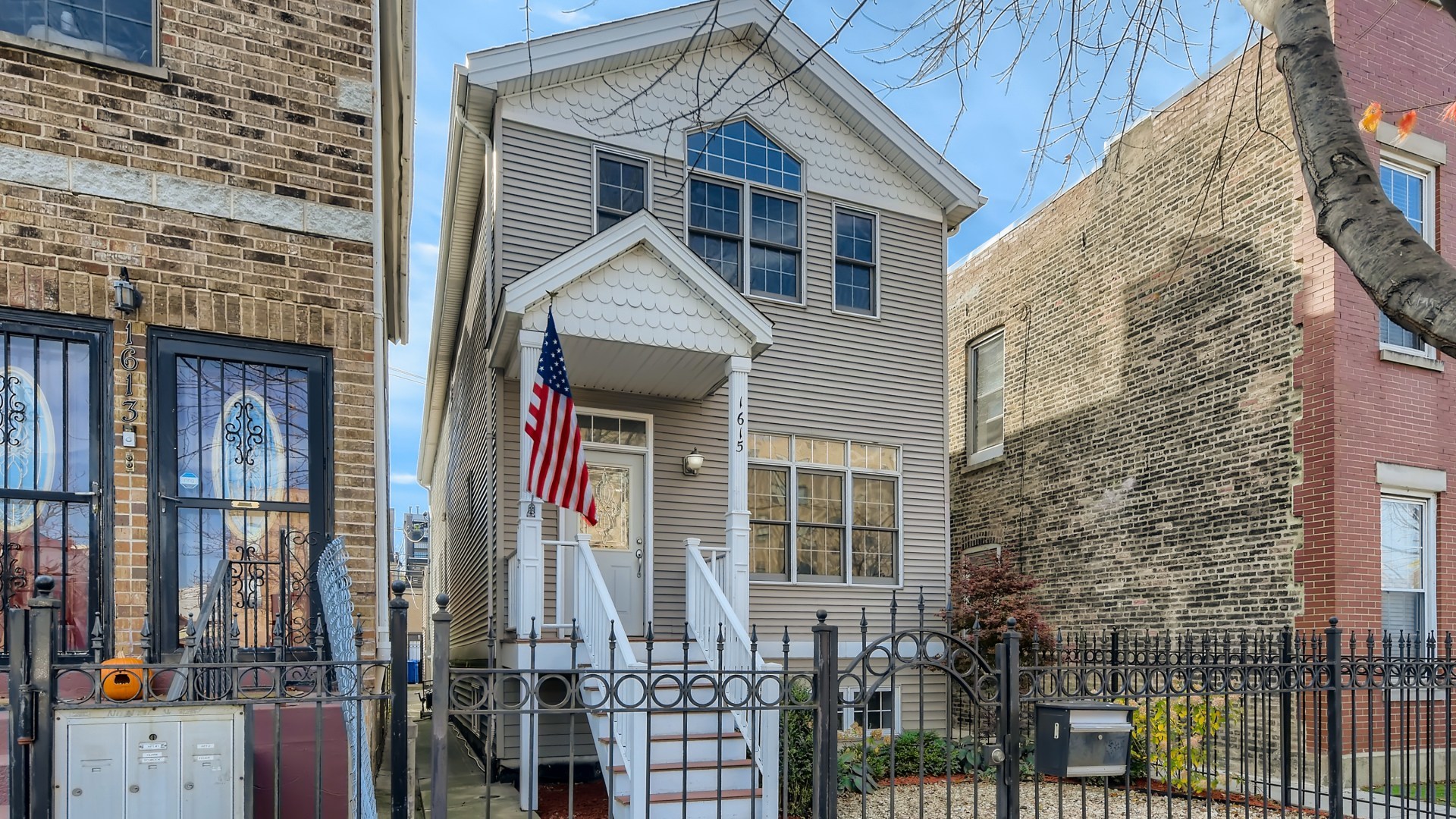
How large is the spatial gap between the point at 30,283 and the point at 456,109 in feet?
18.3

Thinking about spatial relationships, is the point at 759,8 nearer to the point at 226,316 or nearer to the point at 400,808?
the point at 226,316

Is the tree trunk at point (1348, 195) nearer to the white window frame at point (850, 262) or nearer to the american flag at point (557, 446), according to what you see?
the american flag at point (557, 446)

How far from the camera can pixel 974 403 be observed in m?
16.3

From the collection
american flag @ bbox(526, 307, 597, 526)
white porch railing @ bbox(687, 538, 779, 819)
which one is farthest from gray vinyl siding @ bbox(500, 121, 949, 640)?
american flag @ bbox(526, 307, 597, 526)

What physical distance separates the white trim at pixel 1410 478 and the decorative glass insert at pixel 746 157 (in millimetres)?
7218

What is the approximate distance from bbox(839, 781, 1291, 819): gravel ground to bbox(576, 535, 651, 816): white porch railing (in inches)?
81.1

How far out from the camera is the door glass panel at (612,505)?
10453 mm

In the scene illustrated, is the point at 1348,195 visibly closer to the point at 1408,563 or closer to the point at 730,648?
the point at 730,648

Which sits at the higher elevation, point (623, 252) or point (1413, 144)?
point (1413, 144)

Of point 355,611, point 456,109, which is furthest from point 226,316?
point 456,109

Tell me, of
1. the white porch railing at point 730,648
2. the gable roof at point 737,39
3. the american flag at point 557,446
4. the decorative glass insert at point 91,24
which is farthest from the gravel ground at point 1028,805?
the decorative glass insert at point 91,24

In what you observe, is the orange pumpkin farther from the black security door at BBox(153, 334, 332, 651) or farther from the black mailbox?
the black mailbox

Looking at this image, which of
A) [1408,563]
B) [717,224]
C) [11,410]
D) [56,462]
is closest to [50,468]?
[56,462]

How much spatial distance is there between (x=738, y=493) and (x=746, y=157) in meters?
4.47
